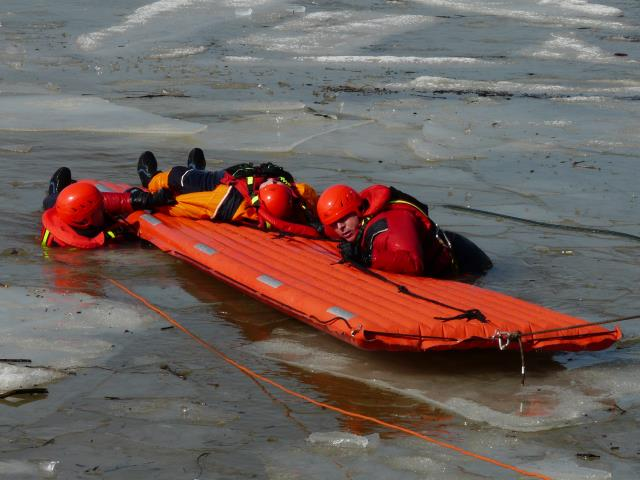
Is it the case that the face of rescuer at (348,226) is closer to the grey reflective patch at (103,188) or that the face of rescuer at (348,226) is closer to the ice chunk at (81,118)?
the grey reflective patch at (103,188)

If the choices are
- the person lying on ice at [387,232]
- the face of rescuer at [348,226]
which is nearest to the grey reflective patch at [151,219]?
the person lying on ice at [387,232]

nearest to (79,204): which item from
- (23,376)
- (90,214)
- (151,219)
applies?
(90,214)

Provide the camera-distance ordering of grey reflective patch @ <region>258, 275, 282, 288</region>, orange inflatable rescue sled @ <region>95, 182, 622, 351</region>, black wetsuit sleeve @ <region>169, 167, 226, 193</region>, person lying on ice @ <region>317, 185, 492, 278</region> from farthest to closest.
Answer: black wetsuit sleeve @ <region>169, 167, 226, 193</region>
person lying on ice @ <region>317, 185, 492, 278</region>
grey reflective patch @ <region>258, 275, 282, 288</region>
orange inflatable rescue sled @ <region>95, 182, 622, 351</region>

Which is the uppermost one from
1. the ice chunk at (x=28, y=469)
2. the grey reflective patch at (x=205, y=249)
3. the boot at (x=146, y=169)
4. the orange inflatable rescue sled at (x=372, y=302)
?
the boot at (x=146, y=169)

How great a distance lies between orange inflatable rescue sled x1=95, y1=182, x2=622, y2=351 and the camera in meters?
5.32

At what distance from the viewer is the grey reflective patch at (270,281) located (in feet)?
20.2

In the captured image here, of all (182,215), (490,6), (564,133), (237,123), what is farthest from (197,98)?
(490,6)

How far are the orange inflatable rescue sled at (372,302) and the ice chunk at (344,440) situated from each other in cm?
76

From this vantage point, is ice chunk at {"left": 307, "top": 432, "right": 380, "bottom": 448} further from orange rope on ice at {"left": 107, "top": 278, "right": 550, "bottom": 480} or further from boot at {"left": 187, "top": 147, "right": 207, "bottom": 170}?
boot at {"left": 187, "top": 147, "right": 207, "bottom": 170}

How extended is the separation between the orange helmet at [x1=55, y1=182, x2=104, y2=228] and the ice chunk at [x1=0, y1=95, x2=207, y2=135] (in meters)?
3.72

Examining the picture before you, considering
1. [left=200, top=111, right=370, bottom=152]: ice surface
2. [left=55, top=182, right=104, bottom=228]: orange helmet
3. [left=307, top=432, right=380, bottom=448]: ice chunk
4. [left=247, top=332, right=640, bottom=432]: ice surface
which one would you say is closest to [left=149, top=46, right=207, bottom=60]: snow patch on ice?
[left=200, top=111, right=370, bottom=152]: ice surface

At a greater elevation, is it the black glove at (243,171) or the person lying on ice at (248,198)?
the black glove at (243,171)

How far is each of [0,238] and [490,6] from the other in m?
16.1

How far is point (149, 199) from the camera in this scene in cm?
782
